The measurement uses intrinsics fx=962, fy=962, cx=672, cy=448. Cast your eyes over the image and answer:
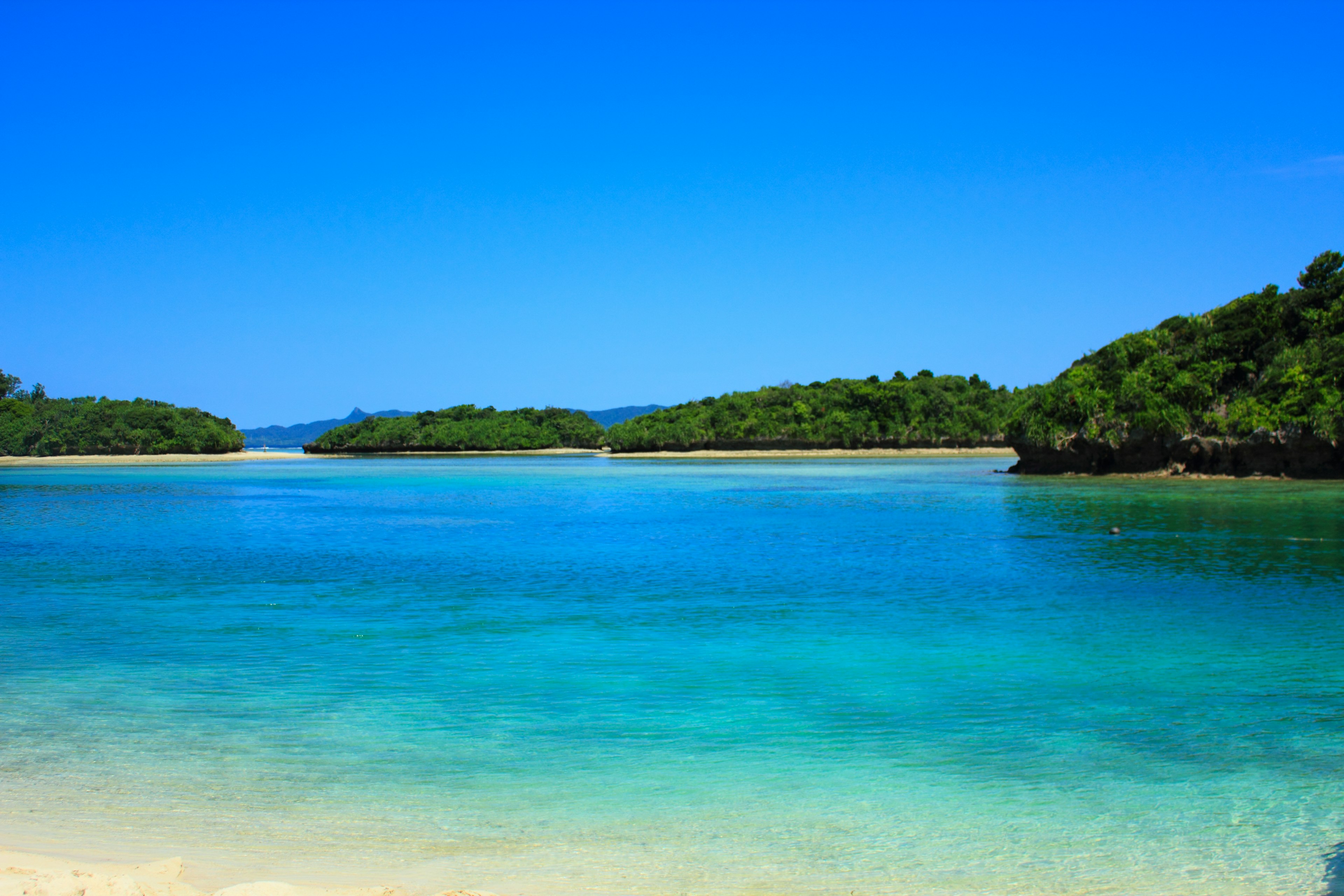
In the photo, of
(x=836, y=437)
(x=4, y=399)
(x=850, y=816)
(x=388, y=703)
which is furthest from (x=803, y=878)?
(x=4, y=399)

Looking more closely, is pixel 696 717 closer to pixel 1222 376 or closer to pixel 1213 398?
pixel 1213 398

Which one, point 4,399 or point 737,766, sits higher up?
point 4,399

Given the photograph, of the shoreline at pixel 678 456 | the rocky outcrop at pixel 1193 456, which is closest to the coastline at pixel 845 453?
the shoreline at pixel 678 456

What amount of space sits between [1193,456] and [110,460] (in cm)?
11312

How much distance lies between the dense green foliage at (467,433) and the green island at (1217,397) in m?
102

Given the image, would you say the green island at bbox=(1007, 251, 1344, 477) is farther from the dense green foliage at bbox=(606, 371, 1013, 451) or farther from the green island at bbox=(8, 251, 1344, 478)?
the dense green foliage at bbox=(606, 371, 1013, 451)

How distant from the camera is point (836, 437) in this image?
113750 mm

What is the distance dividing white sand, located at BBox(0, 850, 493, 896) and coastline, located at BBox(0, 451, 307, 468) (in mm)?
111987

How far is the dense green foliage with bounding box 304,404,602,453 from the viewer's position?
146 meters

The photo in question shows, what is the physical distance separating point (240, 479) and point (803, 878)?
2737 inches

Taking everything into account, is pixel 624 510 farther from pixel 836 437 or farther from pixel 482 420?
pixel 482 420

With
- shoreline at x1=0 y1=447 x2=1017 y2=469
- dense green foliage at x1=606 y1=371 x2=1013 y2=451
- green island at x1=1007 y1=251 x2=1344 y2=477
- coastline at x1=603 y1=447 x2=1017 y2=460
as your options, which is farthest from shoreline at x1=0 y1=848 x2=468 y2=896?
dense green foliage at x1=606 y1=371 x2=1013 y2=451

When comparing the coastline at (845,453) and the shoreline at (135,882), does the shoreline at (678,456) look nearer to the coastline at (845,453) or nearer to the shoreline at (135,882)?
the coastline at (845,453)

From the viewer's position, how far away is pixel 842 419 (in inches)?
4439
